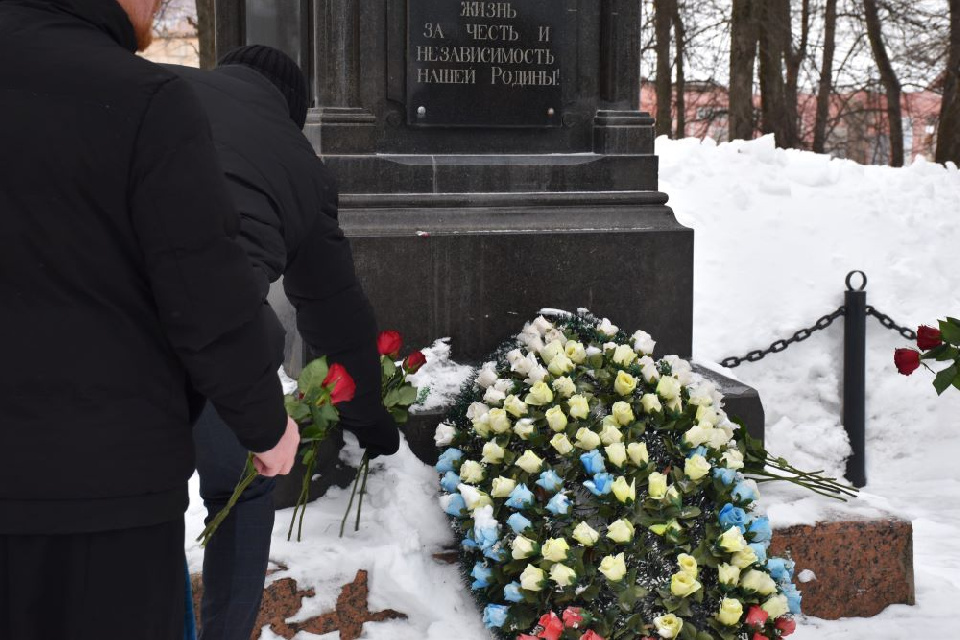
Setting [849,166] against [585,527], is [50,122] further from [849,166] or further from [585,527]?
[849,166]

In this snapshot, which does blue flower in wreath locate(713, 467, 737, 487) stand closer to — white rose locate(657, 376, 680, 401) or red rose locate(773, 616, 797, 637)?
white rose locate(657, 376, 680, 401)

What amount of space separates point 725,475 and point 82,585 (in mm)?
2215

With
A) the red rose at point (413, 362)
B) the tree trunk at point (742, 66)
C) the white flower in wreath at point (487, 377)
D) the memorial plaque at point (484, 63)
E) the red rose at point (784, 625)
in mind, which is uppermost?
the tree trunk at point (742, 66)

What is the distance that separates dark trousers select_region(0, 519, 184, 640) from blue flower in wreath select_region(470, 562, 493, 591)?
157 centimetres

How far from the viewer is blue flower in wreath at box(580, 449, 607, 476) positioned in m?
3.54

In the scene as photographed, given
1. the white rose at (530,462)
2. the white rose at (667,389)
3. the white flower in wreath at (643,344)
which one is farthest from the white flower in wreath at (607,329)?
the white rose at (530,462)

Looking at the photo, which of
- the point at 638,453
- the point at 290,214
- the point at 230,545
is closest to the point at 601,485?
the point at 638,453

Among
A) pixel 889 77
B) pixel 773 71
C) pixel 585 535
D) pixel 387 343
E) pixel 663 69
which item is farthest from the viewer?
pixel 889 77

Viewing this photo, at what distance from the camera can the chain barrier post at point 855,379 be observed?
263 inches

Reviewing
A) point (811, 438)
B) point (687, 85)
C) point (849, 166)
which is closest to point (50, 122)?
point (811, 438)

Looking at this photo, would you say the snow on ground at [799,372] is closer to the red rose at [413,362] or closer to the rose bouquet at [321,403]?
the rose bouquet at [321,403]

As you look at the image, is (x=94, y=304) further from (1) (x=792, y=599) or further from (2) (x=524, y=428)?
(1) (x=792, y=599)

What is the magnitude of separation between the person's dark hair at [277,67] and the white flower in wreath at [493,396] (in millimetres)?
1148

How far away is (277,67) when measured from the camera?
10.2 ft
